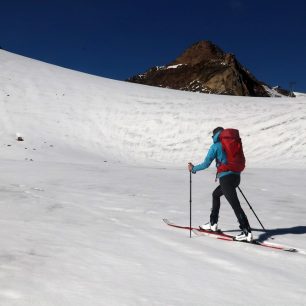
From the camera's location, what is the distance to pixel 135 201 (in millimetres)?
10109

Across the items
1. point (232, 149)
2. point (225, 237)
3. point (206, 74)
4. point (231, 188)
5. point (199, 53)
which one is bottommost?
point (225, 237)

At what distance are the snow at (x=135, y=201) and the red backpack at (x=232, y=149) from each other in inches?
48.5

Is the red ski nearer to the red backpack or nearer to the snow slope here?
the red backpack

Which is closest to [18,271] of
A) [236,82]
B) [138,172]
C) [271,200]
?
[271,200]

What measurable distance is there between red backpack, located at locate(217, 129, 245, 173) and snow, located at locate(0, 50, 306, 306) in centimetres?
123

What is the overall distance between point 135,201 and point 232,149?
159 inches

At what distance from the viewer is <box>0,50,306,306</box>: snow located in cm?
422

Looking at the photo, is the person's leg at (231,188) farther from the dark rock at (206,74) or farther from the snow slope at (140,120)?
the dark rock at (206,74)

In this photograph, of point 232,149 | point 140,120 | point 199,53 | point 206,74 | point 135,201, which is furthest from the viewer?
point 199,53

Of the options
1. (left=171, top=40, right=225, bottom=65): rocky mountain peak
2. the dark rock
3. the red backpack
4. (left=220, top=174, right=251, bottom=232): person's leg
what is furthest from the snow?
(left=171, top=40, right=225, bottom=65): rocky mountain peak

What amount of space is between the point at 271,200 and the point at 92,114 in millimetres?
16895

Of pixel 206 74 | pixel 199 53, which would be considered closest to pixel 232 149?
pixel 206 74

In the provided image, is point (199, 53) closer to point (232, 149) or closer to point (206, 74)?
point (206, 74)

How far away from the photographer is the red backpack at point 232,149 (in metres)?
6.62
